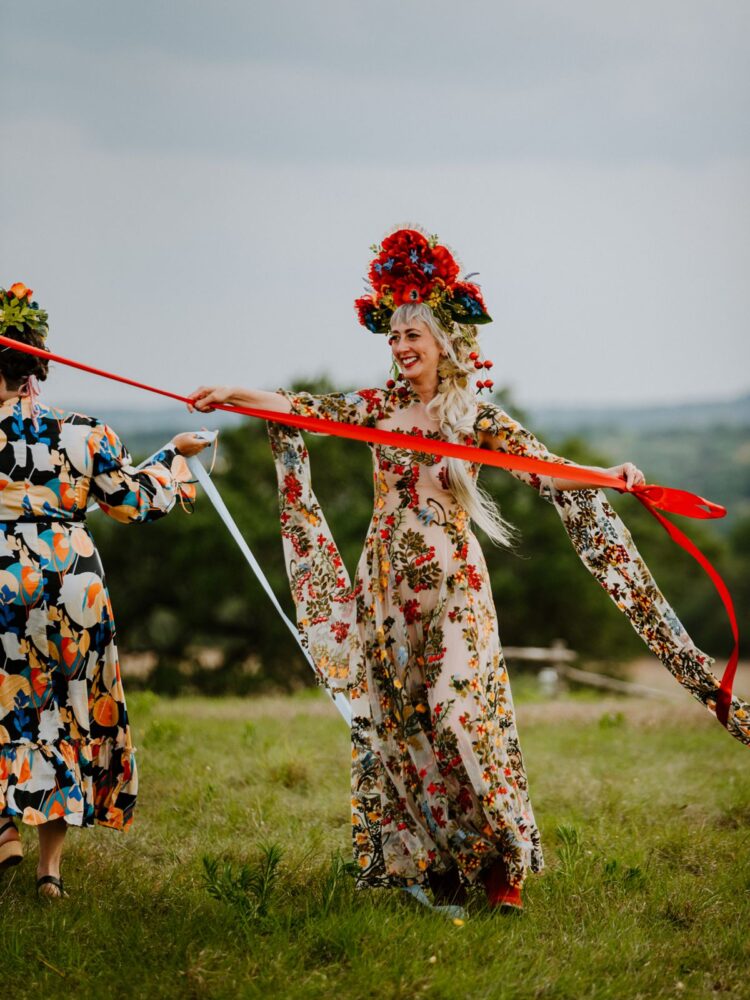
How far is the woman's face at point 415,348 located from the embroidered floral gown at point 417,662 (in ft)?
0.53

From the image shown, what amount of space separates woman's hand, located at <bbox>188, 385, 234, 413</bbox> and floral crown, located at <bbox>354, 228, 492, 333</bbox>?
0.76 metres

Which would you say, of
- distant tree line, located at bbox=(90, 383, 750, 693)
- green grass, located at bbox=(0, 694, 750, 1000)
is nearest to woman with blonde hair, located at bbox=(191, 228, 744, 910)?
green grass, located at bbox=(0, 694, 750, 1000)

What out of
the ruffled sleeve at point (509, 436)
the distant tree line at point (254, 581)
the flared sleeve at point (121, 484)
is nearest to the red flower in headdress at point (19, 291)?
the flared sleeve at point (121, 484)

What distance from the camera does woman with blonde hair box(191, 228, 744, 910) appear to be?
493 cm

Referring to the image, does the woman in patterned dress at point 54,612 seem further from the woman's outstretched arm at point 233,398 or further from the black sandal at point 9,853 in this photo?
the woman's outstretched arm at point 233,398

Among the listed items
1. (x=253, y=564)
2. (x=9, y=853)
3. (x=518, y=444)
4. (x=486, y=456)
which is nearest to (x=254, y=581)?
(x=253, y=564)

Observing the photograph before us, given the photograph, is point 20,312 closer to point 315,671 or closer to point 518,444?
point 315,671

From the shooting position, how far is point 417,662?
5.04 m

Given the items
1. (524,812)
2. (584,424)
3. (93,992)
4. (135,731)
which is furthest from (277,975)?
(584,424)

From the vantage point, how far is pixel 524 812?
16.6ft

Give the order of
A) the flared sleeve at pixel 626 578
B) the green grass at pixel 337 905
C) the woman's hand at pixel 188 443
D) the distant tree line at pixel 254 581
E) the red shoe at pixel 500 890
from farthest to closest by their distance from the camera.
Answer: the distant tree line at pixel 254 581 → the woman's hand at pixel 188 443 → the flared sleeve at pixel 626 578 → the red shoe at pixel 500 890 → the green grass at pixel 337 905

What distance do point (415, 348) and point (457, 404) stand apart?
0.29 metres

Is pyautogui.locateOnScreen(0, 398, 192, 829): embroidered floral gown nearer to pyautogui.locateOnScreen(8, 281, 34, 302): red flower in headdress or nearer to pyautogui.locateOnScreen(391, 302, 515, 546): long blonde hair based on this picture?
pyautogui.locateOnScreen(8, 281, 34, 302): red flower in headdress

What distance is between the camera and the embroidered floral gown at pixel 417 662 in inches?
193
